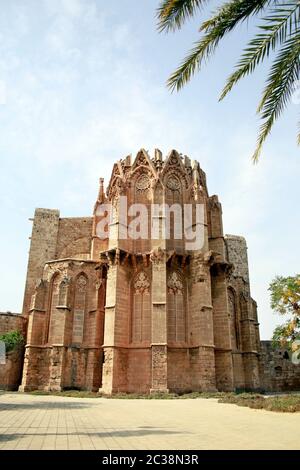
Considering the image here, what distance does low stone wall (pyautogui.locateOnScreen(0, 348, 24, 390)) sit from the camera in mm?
22995

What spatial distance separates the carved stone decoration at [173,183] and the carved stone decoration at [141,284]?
236 inches

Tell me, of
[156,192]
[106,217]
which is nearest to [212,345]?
[156,192]

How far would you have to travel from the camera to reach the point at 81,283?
77.3 ft

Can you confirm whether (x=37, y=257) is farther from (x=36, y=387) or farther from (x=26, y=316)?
(x=36, y=387)

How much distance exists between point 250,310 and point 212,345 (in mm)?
6966

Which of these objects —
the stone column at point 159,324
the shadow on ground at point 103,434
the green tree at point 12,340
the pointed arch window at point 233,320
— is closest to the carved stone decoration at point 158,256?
the stone column at point 159,324

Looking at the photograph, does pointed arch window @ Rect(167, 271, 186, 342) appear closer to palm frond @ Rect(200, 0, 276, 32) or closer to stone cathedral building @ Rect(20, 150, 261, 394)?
stone cathedral building @ Rect(20, 150, 261, 394)

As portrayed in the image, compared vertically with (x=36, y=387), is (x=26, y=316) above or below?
above

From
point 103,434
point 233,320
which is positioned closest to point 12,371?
point 233,320

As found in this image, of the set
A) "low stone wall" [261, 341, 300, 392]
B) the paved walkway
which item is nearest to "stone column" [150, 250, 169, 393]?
the paved walkway

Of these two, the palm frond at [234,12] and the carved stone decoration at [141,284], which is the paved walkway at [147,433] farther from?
the carved stone decoration at [141,284]

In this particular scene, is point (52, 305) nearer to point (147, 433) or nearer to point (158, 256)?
point (158, 256)

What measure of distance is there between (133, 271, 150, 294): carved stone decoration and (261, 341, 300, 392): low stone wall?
12.5 metres
